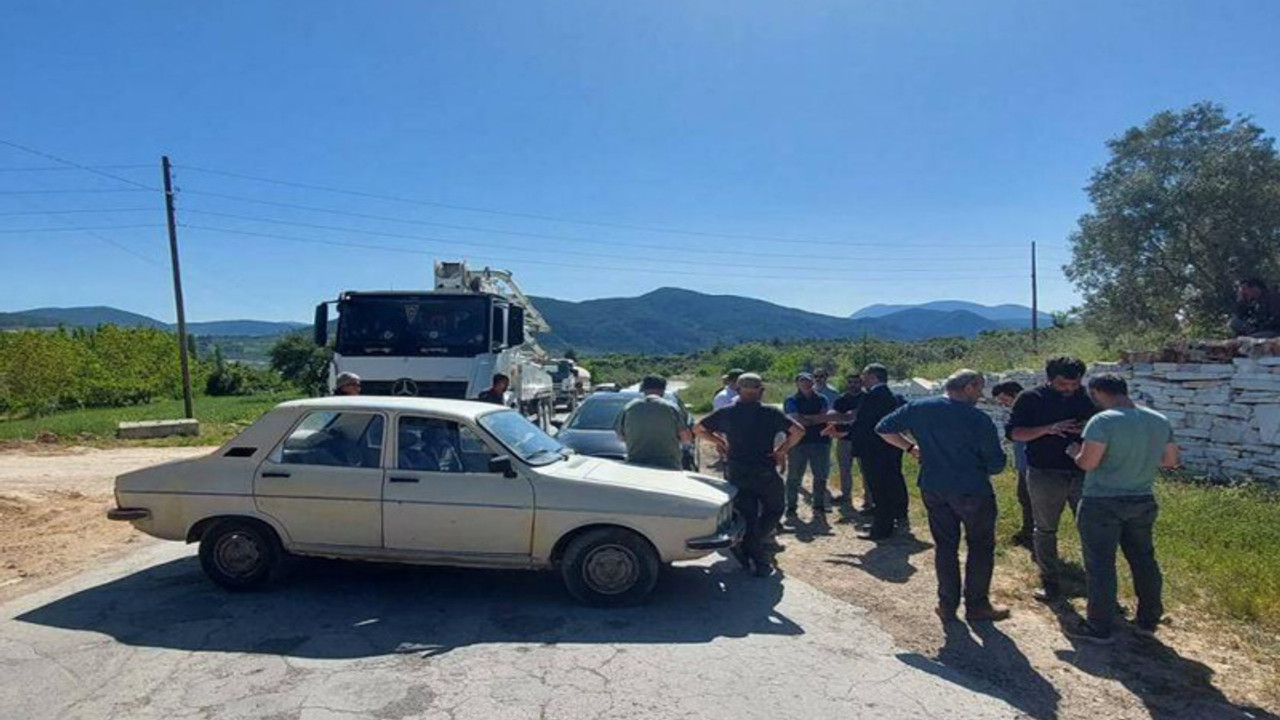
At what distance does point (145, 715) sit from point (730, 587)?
4074 millimetres

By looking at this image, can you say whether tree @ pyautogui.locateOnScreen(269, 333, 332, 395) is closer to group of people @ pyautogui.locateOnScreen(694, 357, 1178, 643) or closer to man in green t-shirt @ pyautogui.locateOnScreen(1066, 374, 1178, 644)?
group of people @ pyautogui.locateOnScreen(694, 357, 1178, 643)

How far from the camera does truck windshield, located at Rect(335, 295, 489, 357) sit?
11.0 m

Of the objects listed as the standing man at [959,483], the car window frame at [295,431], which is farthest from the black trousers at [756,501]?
the car window frame at [295,431]

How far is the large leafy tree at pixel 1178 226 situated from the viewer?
12.0 meters

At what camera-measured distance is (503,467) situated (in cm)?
554

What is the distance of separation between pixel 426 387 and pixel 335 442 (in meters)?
5.07

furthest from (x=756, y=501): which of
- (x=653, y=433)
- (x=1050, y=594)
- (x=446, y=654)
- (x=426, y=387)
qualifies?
(x=426, y=387)

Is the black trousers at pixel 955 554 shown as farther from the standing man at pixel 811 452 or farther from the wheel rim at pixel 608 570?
the standing man at pixel 811 452

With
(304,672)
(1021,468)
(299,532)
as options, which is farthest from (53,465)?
(1021,468)

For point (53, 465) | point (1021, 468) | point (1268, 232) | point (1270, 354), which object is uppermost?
point (1268, 232)

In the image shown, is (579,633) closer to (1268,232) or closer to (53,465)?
(1268,232)

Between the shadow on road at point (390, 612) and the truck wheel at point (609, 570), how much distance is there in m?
0.11

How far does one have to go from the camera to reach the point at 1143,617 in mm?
4938

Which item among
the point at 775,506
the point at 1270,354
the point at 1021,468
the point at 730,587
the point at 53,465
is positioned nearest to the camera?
the point at 730,587
